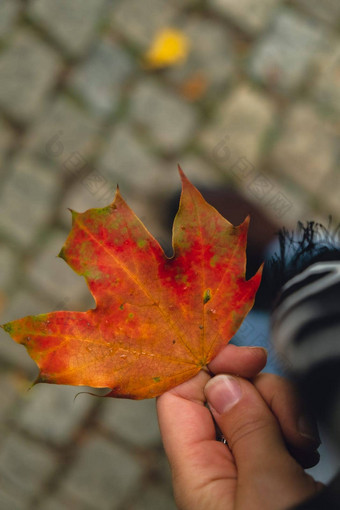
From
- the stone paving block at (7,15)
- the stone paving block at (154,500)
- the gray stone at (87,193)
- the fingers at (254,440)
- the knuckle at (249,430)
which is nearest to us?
the fingers at (254,440)

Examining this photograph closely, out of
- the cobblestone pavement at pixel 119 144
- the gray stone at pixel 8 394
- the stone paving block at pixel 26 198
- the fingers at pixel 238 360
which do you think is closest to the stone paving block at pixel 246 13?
the cobblestone pavement at pixel 119 144

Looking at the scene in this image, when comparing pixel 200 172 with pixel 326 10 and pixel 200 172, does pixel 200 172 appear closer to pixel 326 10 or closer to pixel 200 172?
pixel 200 172

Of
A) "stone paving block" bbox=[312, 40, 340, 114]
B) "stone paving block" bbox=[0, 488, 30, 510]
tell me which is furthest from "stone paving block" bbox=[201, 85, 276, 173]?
"stone paving block" bbox=[0, 488, 30, 510]

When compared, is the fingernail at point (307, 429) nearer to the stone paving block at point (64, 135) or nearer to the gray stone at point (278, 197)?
the gray stone at point (278, 197)

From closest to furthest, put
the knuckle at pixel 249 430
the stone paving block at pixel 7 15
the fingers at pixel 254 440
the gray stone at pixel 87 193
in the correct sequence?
the fingers at pixel 254 440 → the knuckle at pixel 249 430 → the gray stone at pixel 87 193 → the stone paving block at pixel 7 15

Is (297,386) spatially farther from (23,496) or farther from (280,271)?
(23,496)

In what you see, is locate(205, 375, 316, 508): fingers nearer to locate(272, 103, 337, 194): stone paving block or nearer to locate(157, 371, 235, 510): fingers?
locate(157, 371, 235, 510): fingers

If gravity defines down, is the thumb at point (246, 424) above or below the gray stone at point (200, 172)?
below
